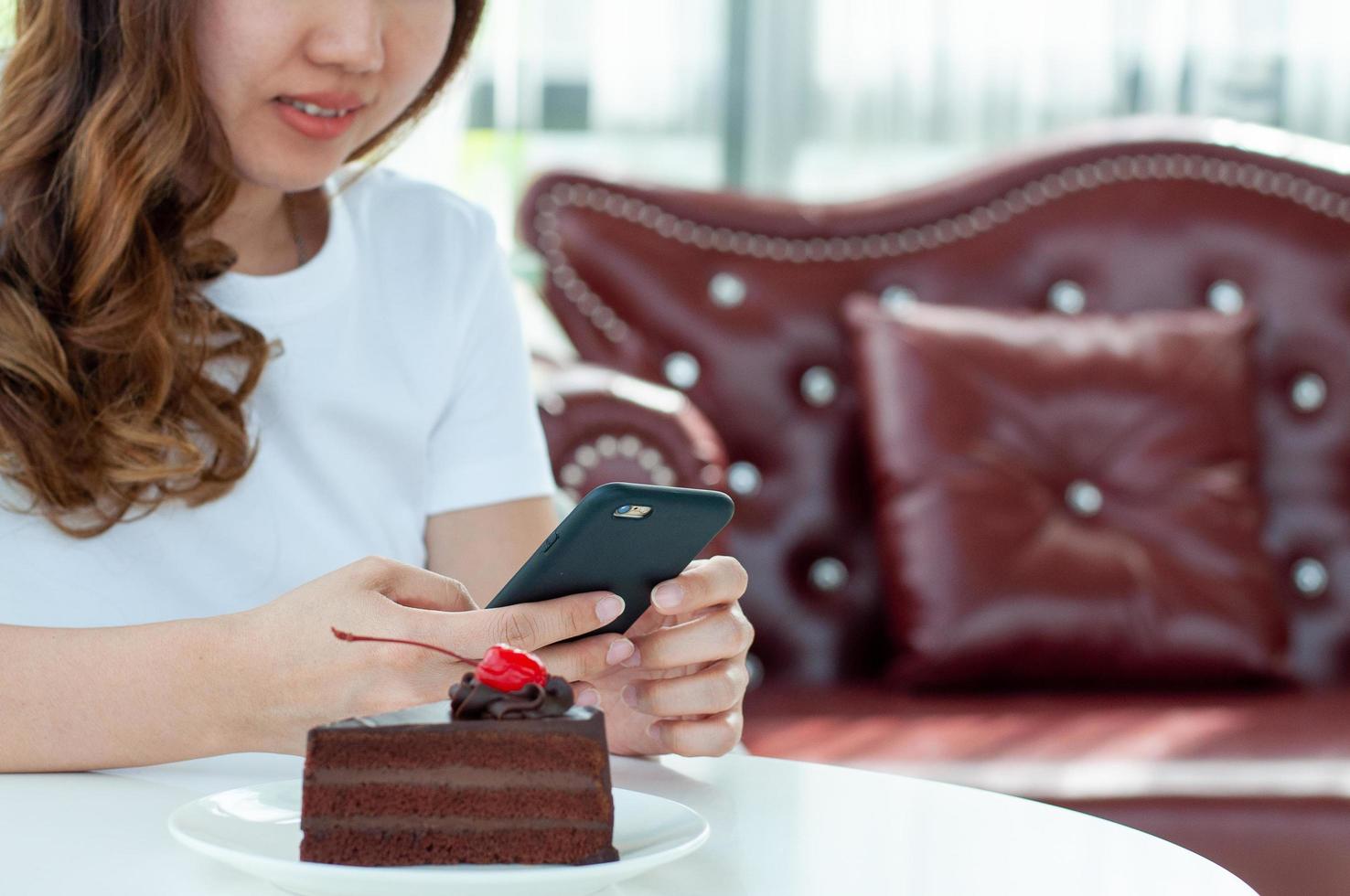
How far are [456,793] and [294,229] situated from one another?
2.51 feet

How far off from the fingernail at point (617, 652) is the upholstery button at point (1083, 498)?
3.76ft

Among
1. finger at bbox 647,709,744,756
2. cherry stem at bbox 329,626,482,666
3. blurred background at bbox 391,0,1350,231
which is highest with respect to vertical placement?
blurred background at bbox 391,0,1350,231

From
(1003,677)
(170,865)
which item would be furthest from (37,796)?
(1003,677)

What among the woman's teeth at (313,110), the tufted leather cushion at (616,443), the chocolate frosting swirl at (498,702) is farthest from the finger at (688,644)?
the tufted leather cushion at (616,443)

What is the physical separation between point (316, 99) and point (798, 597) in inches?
40.8

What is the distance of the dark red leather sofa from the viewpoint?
1.95 meters

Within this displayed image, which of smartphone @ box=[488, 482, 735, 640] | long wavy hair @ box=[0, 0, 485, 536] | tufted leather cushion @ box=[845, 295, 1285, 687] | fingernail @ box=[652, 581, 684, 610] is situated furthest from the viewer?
tufted leather cushion @ box=[845, 295, 1285, 687]

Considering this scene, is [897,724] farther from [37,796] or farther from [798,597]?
[37,796]

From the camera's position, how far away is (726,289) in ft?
6.62

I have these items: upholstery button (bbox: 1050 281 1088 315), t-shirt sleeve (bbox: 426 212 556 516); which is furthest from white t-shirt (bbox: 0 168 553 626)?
upholstery button (bbox: 1050 281 1088 315)

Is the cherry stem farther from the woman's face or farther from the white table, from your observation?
the woman's face

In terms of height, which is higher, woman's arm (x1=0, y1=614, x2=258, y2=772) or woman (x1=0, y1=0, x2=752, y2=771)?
woman (x1=0, y1=0, x2=752, y2=771)

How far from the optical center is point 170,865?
0.66 metres

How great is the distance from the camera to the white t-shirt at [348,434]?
3.67 ft
